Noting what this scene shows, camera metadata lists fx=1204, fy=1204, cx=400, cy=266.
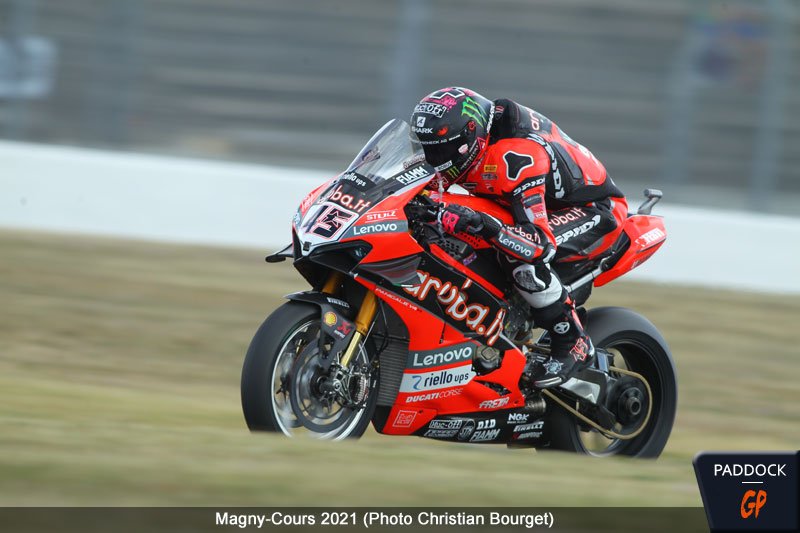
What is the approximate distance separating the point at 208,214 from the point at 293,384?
5.94 metres

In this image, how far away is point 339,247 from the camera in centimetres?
507

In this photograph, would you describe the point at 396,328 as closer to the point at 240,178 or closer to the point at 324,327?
the point at 324,327

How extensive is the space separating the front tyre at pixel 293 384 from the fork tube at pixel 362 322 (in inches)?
2.3

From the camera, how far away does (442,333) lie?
18.1 feet

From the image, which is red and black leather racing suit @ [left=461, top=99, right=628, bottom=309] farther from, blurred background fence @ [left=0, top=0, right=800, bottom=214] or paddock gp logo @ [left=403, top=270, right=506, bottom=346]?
blurred background fence @ [left=0, top=0, right=800, bottom=214]

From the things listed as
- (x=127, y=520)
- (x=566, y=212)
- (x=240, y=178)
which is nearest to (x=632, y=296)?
(x=240, y=178)

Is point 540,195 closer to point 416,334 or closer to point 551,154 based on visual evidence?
point 551,154

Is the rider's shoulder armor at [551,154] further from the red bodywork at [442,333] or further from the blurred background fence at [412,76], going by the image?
the blurred background fence at [412,76]

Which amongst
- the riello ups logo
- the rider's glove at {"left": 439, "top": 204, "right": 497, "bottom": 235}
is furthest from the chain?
the riello ups logo

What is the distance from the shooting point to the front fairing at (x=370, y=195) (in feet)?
16.7

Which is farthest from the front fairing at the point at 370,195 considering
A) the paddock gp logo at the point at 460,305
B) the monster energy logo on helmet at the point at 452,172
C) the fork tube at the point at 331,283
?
the paddock gp logo at the point at 460,305

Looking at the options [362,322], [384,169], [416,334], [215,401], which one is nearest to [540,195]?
[384,169]

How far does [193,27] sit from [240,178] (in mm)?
1544

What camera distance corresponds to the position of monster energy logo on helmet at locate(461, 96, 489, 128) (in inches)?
213
